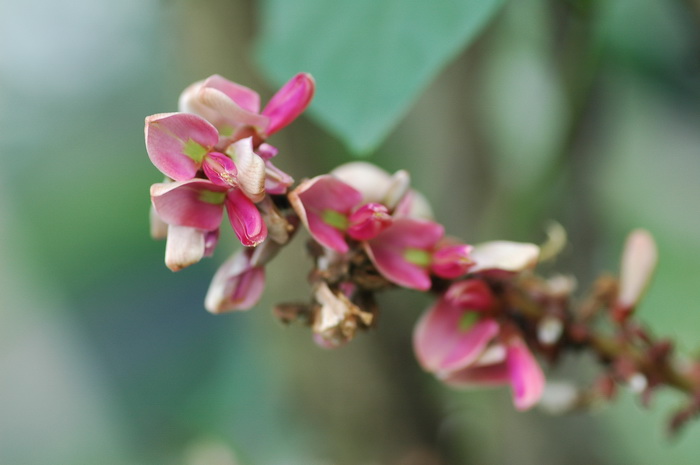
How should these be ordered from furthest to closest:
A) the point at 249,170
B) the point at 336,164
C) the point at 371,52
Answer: the point at 336,164 < the point at 371,52 < the point at 249,170

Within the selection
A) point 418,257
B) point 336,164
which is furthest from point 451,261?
point 336,164

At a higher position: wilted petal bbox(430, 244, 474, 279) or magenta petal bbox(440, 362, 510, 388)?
wilted petal bbox(430, 244, 474, 279)

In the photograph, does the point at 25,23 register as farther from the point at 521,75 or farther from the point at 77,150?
the point at 521,75

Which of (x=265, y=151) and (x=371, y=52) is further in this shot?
(x=371, y=52)

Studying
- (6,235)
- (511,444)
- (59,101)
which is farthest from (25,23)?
(511,444)

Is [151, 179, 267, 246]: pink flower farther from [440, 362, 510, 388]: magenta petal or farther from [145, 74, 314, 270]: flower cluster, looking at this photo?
[440, 362, 510, 388]: magenta petal

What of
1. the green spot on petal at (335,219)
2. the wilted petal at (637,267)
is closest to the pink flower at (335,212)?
the green spot on petal at (335,219)

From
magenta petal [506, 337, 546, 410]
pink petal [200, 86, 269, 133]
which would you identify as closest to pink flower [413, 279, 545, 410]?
magenta petal [506, 337, 546, 410]

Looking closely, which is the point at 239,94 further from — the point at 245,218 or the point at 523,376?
the point at 523,376
